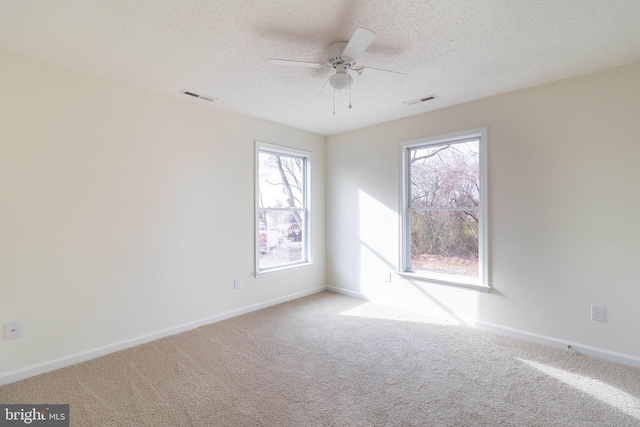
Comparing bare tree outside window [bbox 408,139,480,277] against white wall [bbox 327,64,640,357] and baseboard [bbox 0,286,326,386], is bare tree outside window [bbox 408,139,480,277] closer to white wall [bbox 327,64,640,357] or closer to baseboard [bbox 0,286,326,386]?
white wall [bbox 327,64,640,357]

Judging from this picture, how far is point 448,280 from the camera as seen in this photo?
3.47 metres

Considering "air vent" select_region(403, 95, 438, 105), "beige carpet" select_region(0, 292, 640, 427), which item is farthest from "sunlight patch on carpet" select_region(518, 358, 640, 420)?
"air vent" select_region(403, 95, 438, 105)

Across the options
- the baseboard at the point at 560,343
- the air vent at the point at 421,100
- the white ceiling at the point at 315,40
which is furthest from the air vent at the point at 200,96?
the baseboard at the point at 560,343

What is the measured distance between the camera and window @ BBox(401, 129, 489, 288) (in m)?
3.32

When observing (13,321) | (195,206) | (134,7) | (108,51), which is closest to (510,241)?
(195,206)

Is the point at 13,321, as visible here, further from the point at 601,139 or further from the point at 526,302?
the point at 601,139

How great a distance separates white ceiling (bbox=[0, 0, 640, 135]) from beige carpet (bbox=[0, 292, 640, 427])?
2.48 m

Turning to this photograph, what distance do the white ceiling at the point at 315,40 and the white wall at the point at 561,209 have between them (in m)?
0.28

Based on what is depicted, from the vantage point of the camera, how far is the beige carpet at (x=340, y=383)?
1.87m

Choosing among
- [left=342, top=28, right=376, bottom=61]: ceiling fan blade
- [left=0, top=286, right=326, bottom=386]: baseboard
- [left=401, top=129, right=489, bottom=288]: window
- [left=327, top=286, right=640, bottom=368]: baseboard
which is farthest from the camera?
[left=401, top=129, right=489, bottom=288]: window

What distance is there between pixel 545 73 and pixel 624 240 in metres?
1.56

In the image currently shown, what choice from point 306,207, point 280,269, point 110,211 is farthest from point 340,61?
point 280,269

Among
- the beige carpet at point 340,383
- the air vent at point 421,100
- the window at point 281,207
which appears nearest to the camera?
the beige carpet at point 340,383

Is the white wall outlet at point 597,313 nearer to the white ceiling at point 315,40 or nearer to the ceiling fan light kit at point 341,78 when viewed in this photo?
the white ceiling at point 315,40
